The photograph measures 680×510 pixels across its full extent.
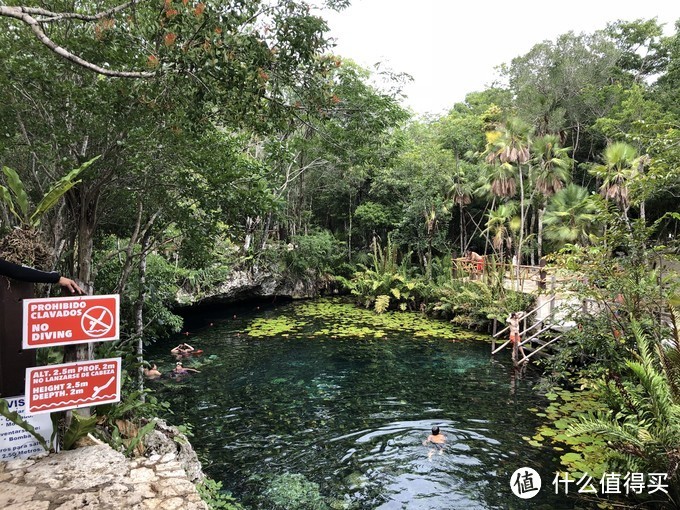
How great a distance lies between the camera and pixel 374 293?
18.4 metres

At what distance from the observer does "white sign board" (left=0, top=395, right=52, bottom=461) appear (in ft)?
10.7

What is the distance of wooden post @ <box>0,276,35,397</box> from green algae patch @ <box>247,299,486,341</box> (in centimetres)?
1032

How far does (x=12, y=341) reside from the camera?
3.14m

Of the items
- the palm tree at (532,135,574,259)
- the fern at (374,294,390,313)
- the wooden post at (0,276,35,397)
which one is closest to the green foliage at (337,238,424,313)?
the fern at (374,294,390,313)

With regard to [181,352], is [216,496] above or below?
above

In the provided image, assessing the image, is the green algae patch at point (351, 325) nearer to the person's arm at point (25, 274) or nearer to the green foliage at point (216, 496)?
the green foliage at point (216, 496)

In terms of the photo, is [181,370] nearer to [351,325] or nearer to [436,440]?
[436,440]

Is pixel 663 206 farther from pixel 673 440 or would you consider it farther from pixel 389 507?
pixel 389 507

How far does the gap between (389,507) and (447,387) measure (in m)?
4.42

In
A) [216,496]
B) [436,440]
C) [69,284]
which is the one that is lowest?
[436,440]

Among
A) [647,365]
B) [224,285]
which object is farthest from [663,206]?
[224,285]

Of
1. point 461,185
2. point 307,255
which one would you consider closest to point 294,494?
point 307,255

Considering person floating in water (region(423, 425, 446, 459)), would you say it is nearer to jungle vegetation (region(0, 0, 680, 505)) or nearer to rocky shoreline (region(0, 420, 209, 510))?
jungle vegetation (region(0, 0, 680, 505))

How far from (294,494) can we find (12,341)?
3468 millimetres
